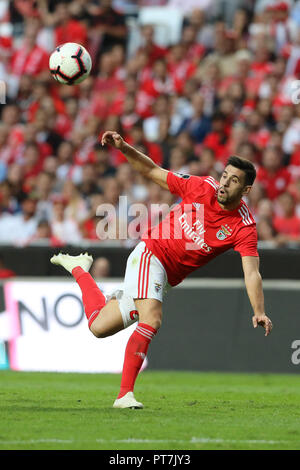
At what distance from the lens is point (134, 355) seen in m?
7.69

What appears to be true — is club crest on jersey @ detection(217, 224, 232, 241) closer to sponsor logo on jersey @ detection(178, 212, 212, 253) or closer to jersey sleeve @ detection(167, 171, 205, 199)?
sponsor logo on jersey @ detection(178, 212, 212, 253)

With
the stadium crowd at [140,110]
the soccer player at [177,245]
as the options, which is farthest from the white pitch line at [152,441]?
the stadium crowd at [140,110]

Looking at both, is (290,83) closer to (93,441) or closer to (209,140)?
(209,140)

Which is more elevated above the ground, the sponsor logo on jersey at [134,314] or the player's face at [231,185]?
the player's face at [231,185]

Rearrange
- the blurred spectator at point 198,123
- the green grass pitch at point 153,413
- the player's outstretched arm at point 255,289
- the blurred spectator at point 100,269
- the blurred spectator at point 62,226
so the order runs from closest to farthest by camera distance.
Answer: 1. the green grass pitch at point 153,413
2. the player's outstretched arm at point 255,289
3. the blurred spectator at point 100,269
4. the blurred spectator at point 62,226
5. the blurred spectator at point 198,123

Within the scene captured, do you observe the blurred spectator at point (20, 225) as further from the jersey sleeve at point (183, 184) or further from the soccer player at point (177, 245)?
the jersey sleeve at point (183, 184)

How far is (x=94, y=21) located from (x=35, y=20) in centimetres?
117

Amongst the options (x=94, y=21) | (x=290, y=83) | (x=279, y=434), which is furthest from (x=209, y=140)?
(x=279, y=434)

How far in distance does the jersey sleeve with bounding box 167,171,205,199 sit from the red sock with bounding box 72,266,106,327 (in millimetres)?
1231

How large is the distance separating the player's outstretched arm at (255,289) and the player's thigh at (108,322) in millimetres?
1189

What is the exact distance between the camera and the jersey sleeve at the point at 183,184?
818 centimetres

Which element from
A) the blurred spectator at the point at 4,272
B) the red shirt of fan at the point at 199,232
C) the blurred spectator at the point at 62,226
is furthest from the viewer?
the blurred spectator at the point at 62,226

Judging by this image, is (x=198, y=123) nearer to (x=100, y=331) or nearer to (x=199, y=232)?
(x=199, y=232)

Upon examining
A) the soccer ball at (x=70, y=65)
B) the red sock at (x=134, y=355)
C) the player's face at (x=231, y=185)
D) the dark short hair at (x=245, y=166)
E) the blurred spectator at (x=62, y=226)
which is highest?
the soccer ball at (x=70, y=65)
